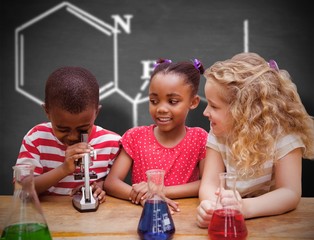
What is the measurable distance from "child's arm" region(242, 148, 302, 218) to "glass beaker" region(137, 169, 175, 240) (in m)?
0.27

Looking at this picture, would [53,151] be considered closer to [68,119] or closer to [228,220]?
[68,119]

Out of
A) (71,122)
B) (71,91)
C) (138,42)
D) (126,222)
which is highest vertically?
(138,42)

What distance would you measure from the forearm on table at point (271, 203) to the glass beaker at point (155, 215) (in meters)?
0.27

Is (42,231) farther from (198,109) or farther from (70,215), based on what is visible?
(198,109)

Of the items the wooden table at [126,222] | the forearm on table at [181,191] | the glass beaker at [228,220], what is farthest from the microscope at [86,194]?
the glass beaker at [228,220]

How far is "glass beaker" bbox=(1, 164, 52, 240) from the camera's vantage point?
915mm

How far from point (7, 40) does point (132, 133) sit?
1305mm

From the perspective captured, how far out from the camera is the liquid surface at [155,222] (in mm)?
1039

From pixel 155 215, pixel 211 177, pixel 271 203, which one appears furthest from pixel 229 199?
pixel 211 177

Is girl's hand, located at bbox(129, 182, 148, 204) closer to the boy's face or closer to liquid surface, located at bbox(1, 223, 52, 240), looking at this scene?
the boy's face

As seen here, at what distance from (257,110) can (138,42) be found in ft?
Result: 4.30

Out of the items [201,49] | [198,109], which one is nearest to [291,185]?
[198,109]

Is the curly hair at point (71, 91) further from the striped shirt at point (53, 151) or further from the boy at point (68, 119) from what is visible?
the striped shirt at point (53, 151)

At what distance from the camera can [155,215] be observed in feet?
3.41
